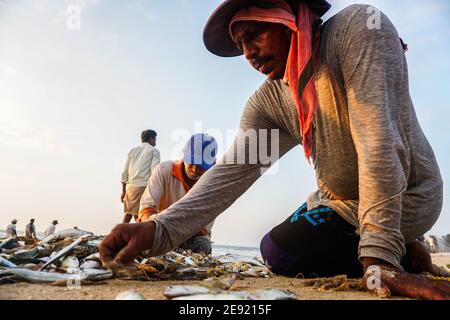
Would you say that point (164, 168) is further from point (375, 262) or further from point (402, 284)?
point (402, 284)

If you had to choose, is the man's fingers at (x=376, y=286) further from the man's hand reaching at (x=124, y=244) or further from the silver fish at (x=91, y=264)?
the silver fish at (x=91, y=264)

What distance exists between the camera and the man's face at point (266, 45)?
201 centimetres

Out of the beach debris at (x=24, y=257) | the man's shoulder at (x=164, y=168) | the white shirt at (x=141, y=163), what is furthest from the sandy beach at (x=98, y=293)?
the white shirt at (x=141, y=163)

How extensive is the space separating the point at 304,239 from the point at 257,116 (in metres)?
0.89

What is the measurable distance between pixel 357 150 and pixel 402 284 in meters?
0.60

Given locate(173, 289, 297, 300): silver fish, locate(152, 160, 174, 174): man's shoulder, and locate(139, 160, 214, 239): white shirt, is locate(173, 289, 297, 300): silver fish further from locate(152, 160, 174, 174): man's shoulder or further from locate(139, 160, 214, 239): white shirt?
locate(152, 160, 174, 174): man's shoulder

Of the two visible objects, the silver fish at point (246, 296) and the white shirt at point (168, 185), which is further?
the white shirt at point (168, 185)

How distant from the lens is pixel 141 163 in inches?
251

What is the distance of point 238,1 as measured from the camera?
6.90 ft

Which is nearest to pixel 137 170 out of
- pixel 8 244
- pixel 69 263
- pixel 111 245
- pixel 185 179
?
pixel 185 179

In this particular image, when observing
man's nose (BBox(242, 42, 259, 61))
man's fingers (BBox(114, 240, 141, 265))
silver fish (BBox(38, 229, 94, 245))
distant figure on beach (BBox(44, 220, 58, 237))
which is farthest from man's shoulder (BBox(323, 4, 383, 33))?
distant figure on beach (BBox(44, 220, 58, 237))

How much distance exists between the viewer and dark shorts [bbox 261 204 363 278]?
215cm

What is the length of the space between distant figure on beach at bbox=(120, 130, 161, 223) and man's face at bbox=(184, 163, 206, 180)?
1.93 metres
